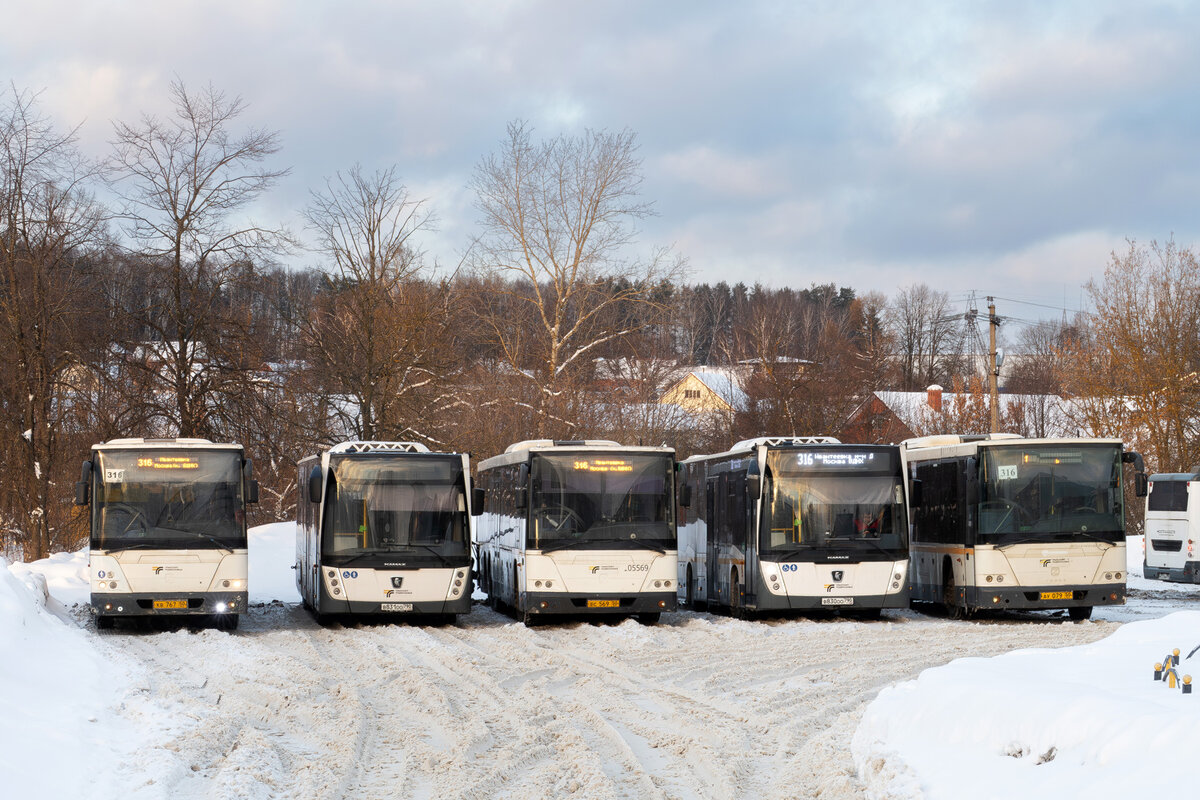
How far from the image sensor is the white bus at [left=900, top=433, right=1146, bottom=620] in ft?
67.2

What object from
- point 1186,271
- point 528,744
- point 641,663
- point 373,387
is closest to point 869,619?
point 641,663

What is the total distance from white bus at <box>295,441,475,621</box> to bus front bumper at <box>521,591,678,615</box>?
1.24m

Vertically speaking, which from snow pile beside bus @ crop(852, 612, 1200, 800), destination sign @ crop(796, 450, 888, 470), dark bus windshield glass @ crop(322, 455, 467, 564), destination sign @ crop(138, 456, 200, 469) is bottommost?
snow pile beside bus @ crop(852, 612, 1200, 800)

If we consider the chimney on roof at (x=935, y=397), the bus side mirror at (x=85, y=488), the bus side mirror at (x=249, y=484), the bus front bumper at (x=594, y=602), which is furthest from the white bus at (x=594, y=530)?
the chimney on roof at (x=935, y=397)

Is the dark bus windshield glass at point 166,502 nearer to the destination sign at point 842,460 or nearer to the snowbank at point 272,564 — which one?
the snowbank at point 272,564

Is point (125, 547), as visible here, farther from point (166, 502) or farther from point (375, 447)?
point (375, 447)

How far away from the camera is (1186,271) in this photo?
47094 millimetres

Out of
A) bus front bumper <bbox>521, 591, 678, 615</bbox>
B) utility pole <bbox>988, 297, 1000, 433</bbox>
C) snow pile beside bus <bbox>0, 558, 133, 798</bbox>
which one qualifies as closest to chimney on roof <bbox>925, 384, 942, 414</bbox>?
utility pole <bbox>988, 297, 1000, 433</bbox>

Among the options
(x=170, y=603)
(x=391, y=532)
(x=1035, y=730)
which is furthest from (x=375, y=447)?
(x=1035, y=730)

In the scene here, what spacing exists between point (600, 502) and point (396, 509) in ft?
11.1

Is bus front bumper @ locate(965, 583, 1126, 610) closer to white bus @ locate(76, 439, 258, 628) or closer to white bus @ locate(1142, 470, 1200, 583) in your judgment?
white bus @ locate(76, 439, 258, 628)

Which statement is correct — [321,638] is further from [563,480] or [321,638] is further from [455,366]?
[455,366]

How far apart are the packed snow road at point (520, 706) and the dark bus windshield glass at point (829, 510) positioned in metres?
1.45

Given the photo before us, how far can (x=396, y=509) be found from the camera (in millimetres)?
20453
